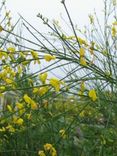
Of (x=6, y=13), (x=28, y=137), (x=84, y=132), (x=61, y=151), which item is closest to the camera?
(x=61, y=151)

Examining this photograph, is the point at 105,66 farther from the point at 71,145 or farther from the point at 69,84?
the point at 69,84

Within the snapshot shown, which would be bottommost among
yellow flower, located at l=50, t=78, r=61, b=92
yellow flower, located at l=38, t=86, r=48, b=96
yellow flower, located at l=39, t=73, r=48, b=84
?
yellow flower, located at l=38, t=86, r=48, b=96

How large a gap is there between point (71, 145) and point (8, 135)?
435mm

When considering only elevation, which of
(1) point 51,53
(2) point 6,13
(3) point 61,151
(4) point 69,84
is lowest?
(3) point 61,151

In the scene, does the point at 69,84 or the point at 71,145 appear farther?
the point at 71,145

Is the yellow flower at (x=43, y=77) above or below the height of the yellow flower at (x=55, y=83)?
above

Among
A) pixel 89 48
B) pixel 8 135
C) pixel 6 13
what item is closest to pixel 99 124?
pixel 8 135

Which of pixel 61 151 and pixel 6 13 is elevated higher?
pixel 6 13

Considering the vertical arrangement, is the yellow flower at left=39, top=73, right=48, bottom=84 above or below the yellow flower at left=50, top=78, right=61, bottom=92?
above

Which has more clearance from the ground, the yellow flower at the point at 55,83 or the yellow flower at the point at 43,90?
the yellow flower at the point at 55,83

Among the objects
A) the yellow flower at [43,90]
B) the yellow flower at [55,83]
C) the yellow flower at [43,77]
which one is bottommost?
the yellow flower at [43,90]

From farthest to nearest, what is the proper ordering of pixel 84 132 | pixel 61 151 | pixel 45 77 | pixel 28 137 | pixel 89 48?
1. pixel 84 132
2. pixel 28 137
3. pixel 61 151
4. pixel 89 48
5. pixel 45 77

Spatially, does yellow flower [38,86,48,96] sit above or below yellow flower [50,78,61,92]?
below

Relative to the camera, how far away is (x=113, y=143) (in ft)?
8.39
